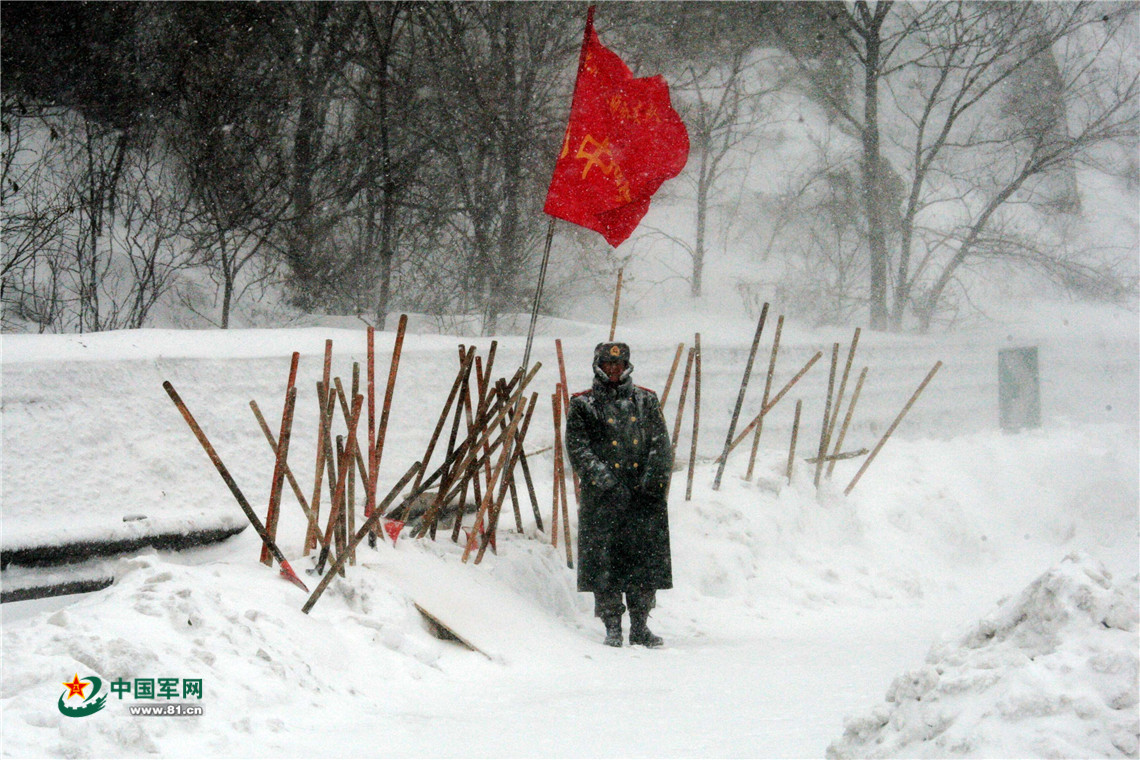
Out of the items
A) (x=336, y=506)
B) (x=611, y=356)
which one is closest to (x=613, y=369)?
(x=611, y=356)

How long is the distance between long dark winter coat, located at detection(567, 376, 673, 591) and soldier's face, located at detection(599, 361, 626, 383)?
38 millimetres

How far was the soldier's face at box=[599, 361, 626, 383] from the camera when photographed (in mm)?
4832

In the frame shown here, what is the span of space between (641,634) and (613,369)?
1.27m

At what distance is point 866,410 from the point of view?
38.1ft

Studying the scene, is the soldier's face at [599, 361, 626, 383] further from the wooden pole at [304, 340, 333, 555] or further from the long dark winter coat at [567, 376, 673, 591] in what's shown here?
the wooden pole at [304, 340, 333, 555]

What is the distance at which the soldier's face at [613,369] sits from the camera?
4832 mm

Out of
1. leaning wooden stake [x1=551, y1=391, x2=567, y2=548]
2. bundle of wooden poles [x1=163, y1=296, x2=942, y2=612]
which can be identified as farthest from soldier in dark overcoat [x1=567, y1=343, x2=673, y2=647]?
leaning wooden stake [x1=551, y1=391, x2=567, y2=548]

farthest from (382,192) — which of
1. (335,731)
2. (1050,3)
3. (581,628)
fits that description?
(1050,3)

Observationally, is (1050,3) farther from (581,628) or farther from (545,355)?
(581,628)

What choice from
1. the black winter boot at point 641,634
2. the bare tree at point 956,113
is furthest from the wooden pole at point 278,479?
the bare tree at point 956,113

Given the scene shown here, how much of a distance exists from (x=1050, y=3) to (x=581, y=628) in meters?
15.5

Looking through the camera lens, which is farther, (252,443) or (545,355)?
(545,355)

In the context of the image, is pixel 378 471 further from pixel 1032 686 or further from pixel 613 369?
pixel 1032 686

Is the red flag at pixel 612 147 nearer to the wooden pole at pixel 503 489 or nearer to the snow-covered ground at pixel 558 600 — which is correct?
the wooden pole at pixel 503 489
